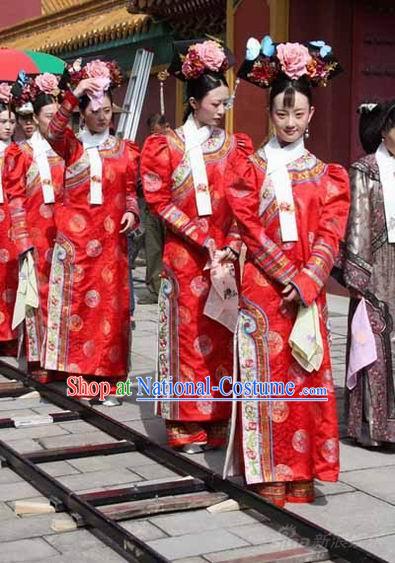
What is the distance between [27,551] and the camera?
383cm

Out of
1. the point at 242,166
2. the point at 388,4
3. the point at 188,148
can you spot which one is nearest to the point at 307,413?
the point at 242,166

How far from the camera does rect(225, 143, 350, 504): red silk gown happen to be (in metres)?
4.25

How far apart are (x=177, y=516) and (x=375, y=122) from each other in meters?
2.13

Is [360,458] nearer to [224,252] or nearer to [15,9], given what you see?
[224,252]

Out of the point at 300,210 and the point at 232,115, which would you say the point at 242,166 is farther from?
the point at 232,115

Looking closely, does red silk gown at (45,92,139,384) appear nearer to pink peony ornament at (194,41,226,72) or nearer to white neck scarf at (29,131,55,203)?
white neck scarf at (29,131,55,203)

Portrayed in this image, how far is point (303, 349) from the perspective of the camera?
4191mm

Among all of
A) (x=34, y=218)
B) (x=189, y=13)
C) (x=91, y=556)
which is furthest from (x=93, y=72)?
(x=189, y=13)

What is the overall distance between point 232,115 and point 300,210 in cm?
712

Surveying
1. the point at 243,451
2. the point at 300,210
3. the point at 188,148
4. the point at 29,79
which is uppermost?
the point at 29,79

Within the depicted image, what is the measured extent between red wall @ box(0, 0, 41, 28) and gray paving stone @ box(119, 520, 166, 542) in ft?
64.2

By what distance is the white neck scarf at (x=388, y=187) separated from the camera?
197 inches

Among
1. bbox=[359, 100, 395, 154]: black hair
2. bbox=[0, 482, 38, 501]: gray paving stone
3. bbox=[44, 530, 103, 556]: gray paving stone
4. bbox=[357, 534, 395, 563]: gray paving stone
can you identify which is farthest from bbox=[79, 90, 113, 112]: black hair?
Answer: bbox=[357, 534, 395, 563]: gray paving stone

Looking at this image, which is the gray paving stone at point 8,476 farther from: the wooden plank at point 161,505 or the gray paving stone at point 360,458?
the gray paving stone at point 360,458
